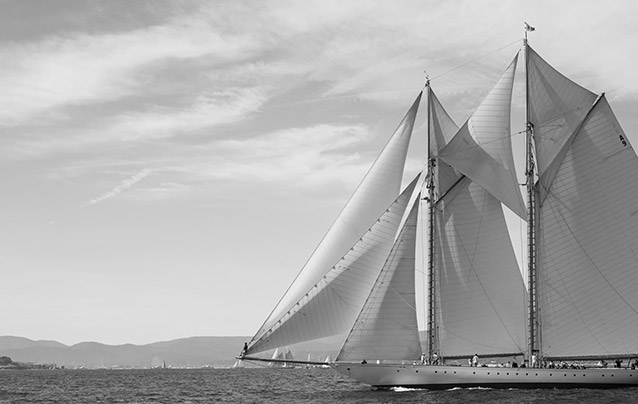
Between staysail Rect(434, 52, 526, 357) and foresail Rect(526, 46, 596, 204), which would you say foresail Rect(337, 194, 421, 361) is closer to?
staysail Rect(434, 52, 526, 357)

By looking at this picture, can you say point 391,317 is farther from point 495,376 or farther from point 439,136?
point 439,136

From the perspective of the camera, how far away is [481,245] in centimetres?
5300

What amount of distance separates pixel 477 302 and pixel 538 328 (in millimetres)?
4341

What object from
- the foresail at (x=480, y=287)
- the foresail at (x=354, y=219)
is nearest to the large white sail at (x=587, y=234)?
the foresail at (x=480, y=287)

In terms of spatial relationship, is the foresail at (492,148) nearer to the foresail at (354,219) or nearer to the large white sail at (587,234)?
the large white sail at (587,234)

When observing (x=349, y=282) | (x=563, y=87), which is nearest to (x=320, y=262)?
(x=349, y=282)

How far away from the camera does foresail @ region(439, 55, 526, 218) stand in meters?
53.6

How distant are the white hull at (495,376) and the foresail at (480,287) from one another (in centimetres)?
156

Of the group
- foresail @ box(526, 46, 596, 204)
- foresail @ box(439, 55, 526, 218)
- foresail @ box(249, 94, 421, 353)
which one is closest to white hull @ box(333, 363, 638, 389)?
foresail @ box(249, 94, 421, 353)

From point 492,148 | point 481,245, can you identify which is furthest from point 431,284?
point 492,148

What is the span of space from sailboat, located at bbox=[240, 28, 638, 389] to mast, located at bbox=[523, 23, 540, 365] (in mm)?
91

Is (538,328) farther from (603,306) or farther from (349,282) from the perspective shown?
(349,282)

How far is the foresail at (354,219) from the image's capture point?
161 feet

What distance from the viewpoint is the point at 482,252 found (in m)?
52.9
